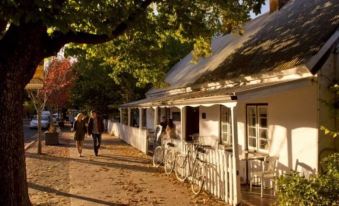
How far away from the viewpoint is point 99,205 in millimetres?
9898

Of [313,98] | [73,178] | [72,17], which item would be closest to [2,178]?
[72,17]

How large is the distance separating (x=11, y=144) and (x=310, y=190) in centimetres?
514

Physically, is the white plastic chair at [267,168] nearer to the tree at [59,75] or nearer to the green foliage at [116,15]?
the green foliage at [116,15]

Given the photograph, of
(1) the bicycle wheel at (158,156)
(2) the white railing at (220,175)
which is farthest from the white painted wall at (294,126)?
(1) the bicycle wheel at (158,156)

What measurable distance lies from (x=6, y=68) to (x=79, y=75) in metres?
37.7

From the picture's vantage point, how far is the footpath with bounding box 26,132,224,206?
10461 mm

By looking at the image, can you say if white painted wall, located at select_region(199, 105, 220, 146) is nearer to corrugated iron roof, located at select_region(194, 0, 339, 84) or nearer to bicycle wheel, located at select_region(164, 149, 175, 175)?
corrugated iron roof, located at select_region(194, 0, 339, 84)

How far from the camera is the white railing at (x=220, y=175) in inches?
397

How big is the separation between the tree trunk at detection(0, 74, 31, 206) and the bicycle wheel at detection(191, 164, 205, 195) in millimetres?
4453

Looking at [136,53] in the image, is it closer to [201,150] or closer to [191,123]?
[201,150]

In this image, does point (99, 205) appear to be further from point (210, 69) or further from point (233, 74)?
point (210, 69)

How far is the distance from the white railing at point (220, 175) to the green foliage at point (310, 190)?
2836 mm

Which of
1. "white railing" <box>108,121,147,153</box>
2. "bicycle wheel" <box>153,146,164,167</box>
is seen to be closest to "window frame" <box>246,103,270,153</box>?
"bicycle wheel" <box>153,146,164,167</box>

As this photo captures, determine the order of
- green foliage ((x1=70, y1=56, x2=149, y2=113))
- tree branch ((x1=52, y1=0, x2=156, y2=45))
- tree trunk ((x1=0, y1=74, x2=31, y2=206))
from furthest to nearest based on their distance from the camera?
green foliage ((x1=70, y1=56, x2=149, y2=113)), tree branch ((x1=52, y1=0, x2=156, y2=45)), tree trunk ((x1=0, y1=74, x2=31, y2=206))
